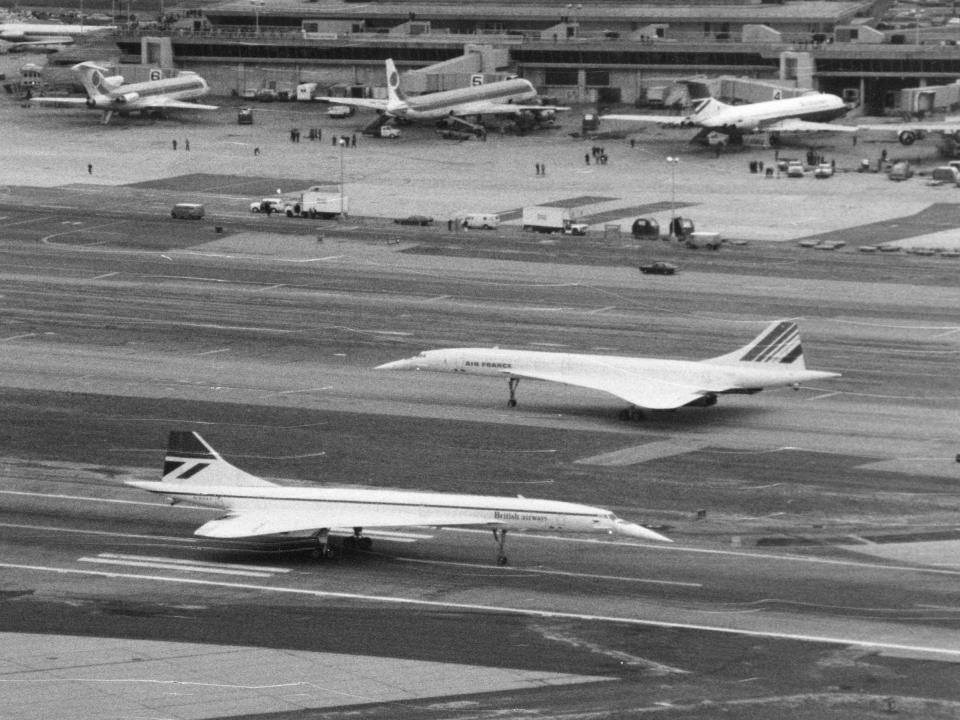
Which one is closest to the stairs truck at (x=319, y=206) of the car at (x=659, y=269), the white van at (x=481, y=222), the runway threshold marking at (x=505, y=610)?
the white van at (x=481, y=222)

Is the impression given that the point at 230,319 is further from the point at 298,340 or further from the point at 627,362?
the point at 627,362

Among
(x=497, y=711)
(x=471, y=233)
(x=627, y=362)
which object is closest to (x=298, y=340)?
(x=627, y=362)

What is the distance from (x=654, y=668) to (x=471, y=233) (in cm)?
11416

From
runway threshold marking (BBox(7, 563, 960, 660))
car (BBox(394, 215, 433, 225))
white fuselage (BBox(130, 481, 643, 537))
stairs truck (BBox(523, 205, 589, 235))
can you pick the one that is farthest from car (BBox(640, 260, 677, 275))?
runway threshold marking (BBox(7, 563, 960, 660))

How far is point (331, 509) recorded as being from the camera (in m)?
88.1

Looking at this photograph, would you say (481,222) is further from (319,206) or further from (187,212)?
(187,212)

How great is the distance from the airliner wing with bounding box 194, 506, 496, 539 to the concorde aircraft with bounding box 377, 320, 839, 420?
94.7ft

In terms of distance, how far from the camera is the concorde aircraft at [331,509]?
282 feet

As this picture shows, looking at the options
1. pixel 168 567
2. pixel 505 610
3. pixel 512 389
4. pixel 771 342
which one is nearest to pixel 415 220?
pixel 512 389

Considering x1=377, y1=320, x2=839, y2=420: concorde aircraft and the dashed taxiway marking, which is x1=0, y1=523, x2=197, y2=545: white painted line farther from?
x1=377, y1=320, x2=839, y2=420: concorde aircraft

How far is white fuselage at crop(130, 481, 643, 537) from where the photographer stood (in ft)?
281

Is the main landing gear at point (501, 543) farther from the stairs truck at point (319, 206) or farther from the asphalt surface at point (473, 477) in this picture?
the stairs truck at point (319, 206)

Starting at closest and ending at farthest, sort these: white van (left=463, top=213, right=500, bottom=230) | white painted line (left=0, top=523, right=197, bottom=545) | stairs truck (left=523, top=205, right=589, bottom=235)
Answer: white painted line (left=0, top=523, right=197, bottom=545) → stairs truck (left=523, top=205, right=589, bottom=235) → white van (left=463, top=213, right=500, bottom=230)

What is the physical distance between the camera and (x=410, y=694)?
71062mm
